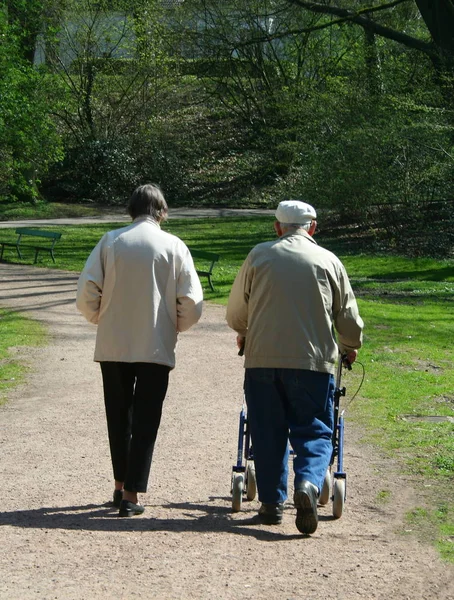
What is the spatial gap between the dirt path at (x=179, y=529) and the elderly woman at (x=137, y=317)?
0.47 metres

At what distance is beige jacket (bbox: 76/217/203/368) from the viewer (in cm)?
545

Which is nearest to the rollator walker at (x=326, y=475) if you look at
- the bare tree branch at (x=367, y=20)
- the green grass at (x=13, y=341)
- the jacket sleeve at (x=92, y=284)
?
the jacket sleeve at (x=92, y=284)

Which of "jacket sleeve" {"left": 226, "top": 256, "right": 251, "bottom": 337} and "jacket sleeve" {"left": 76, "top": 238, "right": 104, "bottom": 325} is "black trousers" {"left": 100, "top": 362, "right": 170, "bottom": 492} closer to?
"jacket sleeve" {"left": 76, "top": 238, "right": 104, "bottom": 325}

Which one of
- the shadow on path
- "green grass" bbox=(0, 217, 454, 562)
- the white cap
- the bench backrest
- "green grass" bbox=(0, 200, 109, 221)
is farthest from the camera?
"green grass" bbox=(0, 200, 109, 221)

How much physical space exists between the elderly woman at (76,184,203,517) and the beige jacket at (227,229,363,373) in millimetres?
402

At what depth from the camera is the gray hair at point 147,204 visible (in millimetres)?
5602

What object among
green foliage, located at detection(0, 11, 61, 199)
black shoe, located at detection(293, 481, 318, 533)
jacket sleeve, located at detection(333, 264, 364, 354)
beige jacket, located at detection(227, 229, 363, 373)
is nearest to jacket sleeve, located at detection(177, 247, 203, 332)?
beige jacket, located at detection(227, 229, 363, 373)

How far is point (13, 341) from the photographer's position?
12.1 m

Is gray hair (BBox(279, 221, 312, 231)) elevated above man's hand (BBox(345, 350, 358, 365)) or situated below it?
above

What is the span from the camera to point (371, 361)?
10.9m

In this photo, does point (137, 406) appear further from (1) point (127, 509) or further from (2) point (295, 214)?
(2) point (295, 214)

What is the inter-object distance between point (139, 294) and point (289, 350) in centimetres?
89

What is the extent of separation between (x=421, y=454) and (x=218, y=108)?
3362 centimetres

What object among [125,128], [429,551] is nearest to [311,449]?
[429,551]
